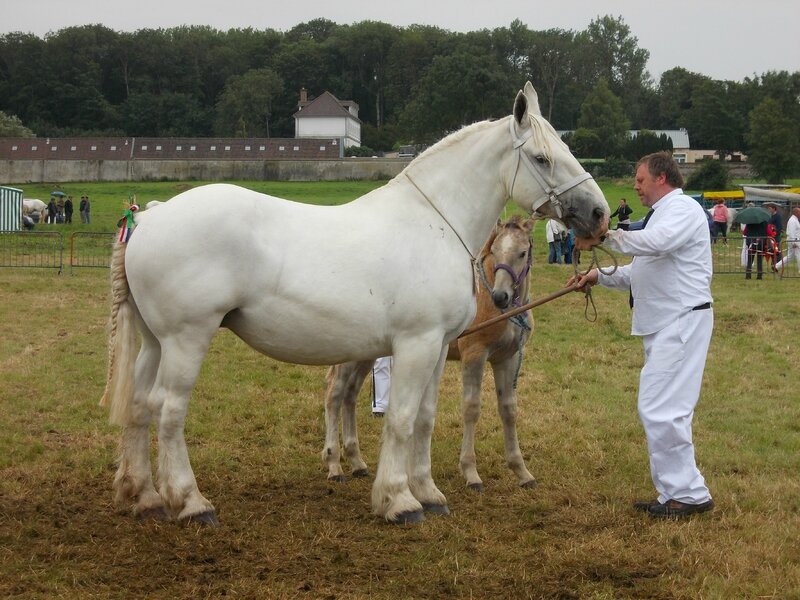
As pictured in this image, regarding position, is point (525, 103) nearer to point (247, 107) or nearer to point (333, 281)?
point (333, 281)

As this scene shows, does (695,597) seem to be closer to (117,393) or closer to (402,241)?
(402,241)

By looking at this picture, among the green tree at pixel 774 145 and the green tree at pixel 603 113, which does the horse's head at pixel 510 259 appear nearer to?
the green tree at pixel 774 145

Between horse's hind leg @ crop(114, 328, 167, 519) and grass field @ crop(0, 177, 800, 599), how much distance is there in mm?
159

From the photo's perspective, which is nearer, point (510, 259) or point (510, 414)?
point (510, 259)

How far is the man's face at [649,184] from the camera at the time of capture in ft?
21.1

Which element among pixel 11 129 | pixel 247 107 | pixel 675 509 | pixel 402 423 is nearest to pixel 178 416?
pixel 402 423

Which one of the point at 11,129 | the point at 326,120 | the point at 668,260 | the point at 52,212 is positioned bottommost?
the point at 52,212

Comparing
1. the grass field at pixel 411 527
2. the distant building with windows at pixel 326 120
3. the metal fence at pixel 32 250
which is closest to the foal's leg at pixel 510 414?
the grass field at pixel 411 527

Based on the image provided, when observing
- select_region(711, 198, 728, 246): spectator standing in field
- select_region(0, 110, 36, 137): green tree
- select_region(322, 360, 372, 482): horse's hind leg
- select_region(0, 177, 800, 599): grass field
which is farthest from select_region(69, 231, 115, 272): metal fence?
select_region(0, 110, 36, 137): green tree

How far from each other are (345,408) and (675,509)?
3068mm

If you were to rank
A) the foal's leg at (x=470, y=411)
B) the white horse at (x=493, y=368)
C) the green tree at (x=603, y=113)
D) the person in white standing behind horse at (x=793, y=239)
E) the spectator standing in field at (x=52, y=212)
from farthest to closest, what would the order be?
the green tree at (x=603, y=113) < the spectator standing in field at (x=52, y=212) < the person in white standing behind horse at (x=793, y=239) < the foal's leg at (x=470, y=411) < the white horse at (x=493, y=368)

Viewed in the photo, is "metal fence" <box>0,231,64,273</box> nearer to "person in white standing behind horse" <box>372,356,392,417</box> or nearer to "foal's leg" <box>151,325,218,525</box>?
"person in white standing behind horse" <box>372,356,392,417</box>

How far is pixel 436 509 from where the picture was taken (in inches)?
253

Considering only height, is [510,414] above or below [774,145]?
below
